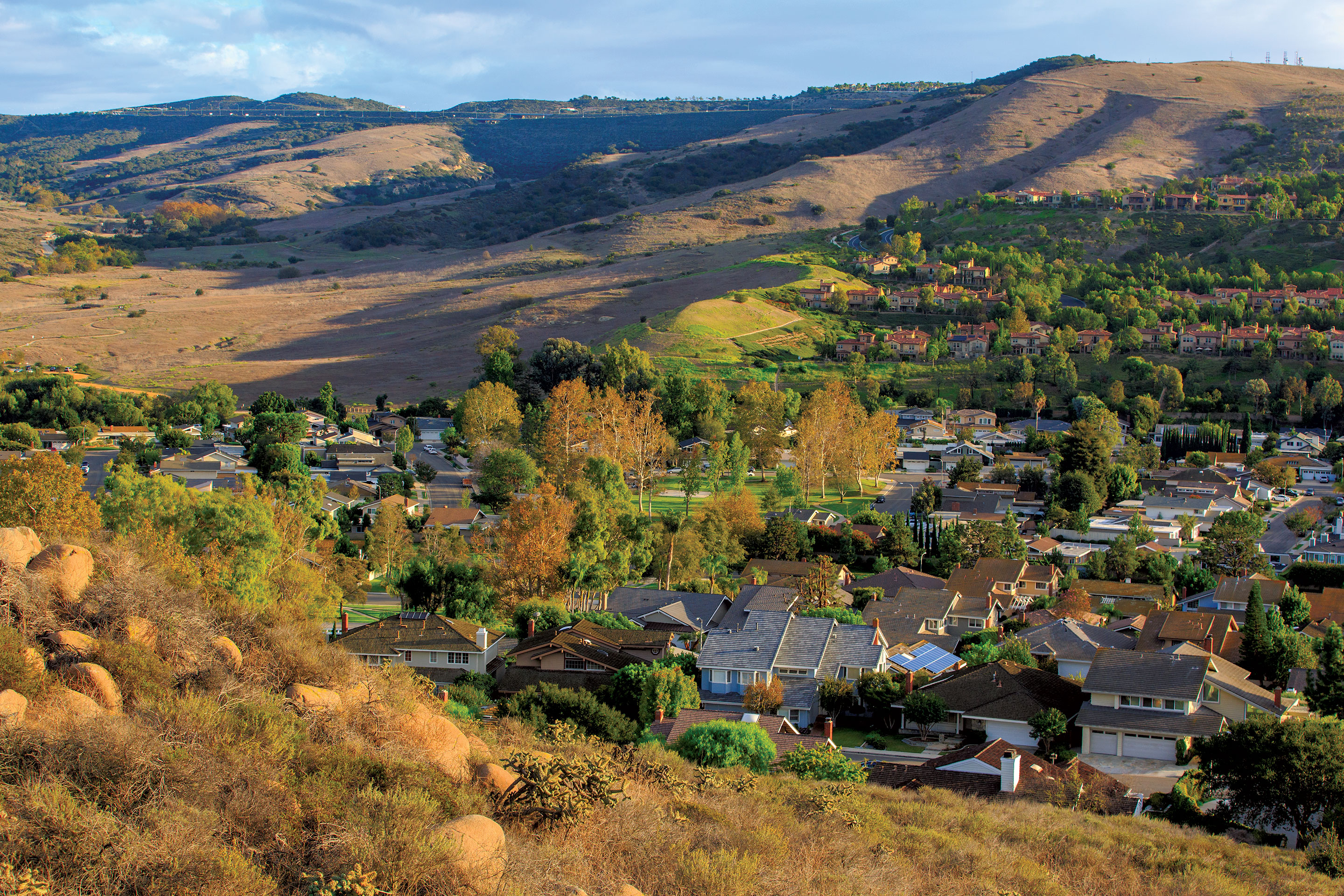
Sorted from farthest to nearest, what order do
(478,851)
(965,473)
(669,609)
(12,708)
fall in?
1. (965,473)
2. (669,609)
3. (12,708)
4. (478,851)

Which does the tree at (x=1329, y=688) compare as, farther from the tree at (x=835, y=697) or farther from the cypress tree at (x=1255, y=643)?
the tree at (x=835, y=697)

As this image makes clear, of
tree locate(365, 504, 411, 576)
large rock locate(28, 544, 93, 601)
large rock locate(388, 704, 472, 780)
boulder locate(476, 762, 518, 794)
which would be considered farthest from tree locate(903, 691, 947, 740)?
tree locate(365, 504, 411, 576)

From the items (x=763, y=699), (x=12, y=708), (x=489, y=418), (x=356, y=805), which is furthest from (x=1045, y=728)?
(x=489, y=418)

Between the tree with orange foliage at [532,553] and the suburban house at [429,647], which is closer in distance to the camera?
the suburban house at [429,647]

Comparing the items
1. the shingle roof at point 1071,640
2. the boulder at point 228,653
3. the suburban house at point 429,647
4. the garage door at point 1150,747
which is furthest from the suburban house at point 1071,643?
the boulder at point 228,653

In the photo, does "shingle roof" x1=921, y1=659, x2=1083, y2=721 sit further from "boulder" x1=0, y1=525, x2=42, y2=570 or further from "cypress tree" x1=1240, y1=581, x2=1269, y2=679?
"boulder" x1=0, y1=525, x2=42, y2=570

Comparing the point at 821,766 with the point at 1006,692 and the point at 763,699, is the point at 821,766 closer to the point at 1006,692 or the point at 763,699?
the point at 763,699

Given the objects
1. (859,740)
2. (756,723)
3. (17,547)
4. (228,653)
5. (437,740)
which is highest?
(17,547)

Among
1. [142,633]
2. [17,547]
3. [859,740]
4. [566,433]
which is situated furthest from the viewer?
[566,433]
